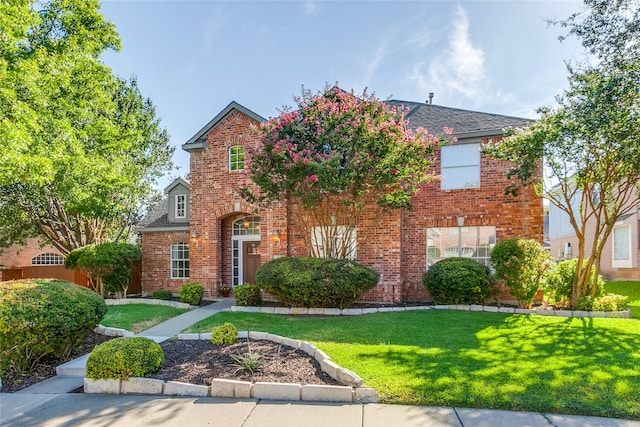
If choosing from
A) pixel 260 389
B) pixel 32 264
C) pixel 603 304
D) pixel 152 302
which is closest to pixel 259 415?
pixel 260 389

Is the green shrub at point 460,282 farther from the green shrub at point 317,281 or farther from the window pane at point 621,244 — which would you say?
the window pane at point 621,244

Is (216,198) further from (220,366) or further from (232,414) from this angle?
(232,414)

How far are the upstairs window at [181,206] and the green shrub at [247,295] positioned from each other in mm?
5638

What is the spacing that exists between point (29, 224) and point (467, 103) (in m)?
20.4

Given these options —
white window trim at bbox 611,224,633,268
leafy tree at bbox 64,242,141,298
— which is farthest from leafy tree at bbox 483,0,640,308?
leafy tree at bbox 64,242,141,298

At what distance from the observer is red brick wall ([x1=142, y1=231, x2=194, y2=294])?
1459 centimetres

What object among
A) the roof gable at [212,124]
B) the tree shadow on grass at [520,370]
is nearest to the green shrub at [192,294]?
the roof gable at [212,124]

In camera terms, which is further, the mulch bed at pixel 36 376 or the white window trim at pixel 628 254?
the white window trim at pixel 628 254

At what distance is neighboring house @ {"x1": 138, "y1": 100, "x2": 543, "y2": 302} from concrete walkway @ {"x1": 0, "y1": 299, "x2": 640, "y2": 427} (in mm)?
7254

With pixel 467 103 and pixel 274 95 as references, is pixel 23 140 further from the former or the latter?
pixel 467 103

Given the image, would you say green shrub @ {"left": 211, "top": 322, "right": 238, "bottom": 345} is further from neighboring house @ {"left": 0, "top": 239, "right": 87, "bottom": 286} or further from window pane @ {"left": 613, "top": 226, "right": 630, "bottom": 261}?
window pane @ {"left": 613, "top": 226, "right": 630, "bottom": 261}

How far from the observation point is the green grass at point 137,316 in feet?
29.7

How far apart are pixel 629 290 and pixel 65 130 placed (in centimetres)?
2119

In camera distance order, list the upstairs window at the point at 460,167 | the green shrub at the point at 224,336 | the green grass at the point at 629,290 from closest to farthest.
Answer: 1. the green shrub at the point at 224,336
2. the green grass at the point at 629,290
3. the upstairs window at the point at 460,167
